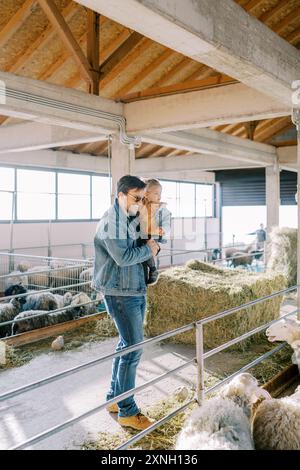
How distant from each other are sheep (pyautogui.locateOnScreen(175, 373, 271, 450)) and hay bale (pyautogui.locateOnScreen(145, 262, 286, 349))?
267 centimetres

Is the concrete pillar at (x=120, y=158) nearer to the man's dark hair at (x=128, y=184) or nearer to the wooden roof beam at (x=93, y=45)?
the wooden roof beam at (x=93, y=45)

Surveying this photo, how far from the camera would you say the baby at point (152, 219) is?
3.32 metres

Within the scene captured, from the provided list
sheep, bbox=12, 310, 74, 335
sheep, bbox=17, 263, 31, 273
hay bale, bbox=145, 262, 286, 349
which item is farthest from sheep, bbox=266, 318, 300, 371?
sheep, bbox=17, 263, 31, 273

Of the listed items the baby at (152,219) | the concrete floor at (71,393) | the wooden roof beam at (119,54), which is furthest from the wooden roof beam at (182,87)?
the concrete floor at (71,393)

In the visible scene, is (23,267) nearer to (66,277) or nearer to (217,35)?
A: (66,277)

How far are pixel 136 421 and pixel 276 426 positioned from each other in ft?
3.73

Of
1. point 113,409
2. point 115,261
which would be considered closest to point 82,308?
point 113,409

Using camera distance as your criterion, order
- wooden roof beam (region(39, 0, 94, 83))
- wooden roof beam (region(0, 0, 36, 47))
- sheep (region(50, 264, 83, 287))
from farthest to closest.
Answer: sheep (region(50, 264, 83, 287)) < wooden roof beam (region(0, 0, 36, 47)) < wooden roof beam (region(39, 0, 94, 83))

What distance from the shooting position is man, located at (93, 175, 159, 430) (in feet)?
10.0

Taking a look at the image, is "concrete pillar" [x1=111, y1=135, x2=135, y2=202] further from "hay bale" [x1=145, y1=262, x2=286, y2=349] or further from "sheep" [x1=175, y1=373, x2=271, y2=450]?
"sheep" [x1=175, y1=373, x2=271, y2=450]

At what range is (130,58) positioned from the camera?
23.1 ft

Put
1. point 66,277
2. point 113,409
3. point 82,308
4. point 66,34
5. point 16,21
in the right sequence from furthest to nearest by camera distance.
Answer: point 66,277 < point 82,308 < point 16,21 < point 66,34 < point 113,409

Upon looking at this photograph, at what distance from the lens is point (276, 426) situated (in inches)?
98.3

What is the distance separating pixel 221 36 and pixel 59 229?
11.0m
